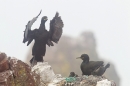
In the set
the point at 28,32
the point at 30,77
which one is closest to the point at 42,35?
the point at 28,32

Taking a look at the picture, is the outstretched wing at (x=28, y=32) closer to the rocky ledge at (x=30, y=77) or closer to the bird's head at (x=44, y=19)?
the bird's head at (x=44, y=19)

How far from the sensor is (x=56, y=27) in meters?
8.99

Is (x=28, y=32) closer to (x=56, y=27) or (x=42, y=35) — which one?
(x=42, y=35)

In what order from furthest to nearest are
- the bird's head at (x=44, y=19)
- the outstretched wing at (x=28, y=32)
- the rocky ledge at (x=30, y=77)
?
the bird's head at (x=44, y=19), the outstretched wing at (x=28, y=32), the rocky ledge at (x=30, y=77)

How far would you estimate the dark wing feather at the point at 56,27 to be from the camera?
29.3ft

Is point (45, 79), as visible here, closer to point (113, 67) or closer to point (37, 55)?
point (37, 55)

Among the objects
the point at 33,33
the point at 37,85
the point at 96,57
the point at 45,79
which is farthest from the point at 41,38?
the point at 96,57

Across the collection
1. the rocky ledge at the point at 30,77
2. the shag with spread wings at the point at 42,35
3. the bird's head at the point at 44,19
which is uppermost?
the bird's head at the point at 44,19

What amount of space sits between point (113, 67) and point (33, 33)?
1978 centimetres

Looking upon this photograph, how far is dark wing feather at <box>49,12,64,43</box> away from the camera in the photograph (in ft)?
29.3

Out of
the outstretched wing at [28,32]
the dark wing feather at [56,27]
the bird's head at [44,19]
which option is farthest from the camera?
the bird's head at [44,19]

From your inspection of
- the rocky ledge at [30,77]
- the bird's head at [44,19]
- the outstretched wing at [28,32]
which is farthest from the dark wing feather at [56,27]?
the rocky ledge at [30,77]

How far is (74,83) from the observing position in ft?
25.0

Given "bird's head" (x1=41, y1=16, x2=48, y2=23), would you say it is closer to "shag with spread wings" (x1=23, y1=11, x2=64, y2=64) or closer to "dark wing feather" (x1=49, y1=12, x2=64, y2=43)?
"shag with spread wings" (x1=23, y1=11, x2=64, y2=64)
